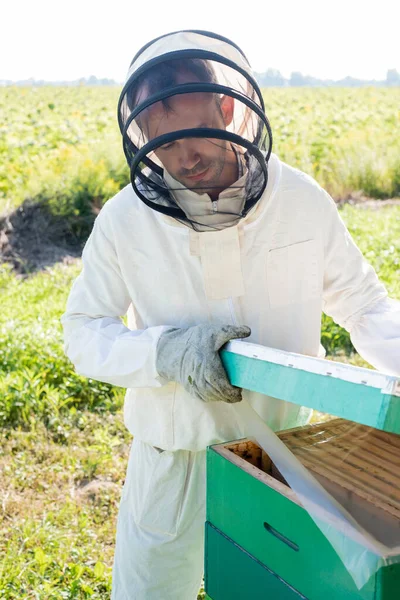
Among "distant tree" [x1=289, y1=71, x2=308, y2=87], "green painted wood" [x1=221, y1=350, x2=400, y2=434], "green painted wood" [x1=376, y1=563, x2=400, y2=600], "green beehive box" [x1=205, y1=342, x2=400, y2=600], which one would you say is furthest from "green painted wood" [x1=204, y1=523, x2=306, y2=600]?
"distant tree" [x1=289, y1=71, x2=308, y2=87]

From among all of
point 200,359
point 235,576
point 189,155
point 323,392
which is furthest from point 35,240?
point 323,392

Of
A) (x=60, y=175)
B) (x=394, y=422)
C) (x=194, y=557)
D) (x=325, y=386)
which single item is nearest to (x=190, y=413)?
(x=194, y=557)

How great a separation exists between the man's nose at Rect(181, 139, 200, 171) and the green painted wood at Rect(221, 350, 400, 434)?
1.53 feet

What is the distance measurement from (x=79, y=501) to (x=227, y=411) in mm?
1578

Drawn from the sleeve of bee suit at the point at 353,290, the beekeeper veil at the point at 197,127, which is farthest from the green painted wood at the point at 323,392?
the sleeve of bee suit at the point at 353,290

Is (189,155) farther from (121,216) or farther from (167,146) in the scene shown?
(121,216)

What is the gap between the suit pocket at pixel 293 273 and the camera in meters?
1.75

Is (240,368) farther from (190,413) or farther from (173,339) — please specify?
(190,413)

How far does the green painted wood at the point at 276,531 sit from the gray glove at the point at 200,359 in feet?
0.41

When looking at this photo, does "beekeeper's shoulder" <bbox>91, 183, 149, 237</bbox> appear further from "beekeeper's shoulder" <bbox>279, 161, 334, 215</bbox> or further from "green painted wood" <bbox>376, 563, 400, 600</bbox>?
"green painted wood" <bbox>376, 563, 400, 600</bbox>

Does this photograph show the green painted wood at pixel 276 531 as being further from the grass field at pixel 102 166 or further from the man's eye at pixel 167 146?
the grass field at pixel 102 166

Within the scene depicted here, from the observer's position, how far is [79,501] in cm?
312

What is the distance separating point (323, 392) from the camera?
3.53 ft

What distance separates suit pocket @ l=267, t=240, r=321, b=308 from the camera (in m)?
1.75
